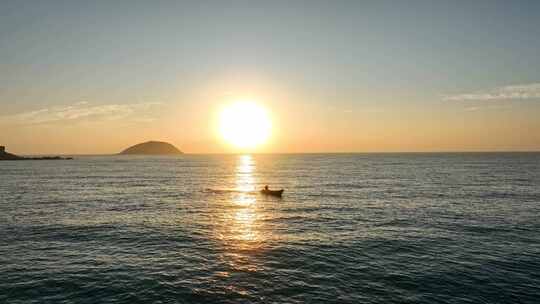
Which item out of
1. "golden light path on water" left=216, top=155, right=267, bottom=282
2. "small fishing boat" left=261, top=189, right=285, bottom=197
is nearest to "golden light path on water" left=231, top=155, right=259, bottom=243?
"golden light path on water" left=216, top=155, right=267, bottom=282

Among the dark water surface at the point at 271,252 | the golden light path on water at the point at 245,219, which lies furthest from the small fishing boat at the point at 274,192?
the dark water surface at the point at 271,252

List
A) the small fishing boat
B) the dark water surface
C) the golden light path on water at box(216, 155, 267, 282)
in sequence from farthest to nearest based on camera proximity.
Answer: the small fishing boat
the golden light path on water at box(216, 155, 267, 282)
the dark water surface

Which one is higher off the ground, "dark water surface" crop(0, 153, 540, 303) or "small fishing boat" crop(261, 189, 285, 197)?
"small fishing boat" crop(261, 189, 285, 197)

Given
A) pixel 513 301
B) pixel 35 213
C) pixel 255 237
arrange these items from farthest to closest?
pixel 35 213, pixel 255 237, pixel 513 301

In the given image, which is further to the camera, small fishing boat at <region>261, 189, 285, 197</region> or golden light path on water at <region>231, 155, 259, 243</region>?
small fishing boat at <region>261, 189, 285, 197</region>

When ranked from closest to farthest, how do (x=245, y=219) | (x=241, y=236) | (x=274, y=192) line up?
(x=241, y=236) → (x=245, y=219) → (x=274, y=192)

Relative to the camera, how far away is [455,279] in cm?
2639

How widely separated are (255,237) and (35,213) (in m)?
36.2

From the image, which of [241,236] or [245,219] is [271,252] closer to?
[241,236]

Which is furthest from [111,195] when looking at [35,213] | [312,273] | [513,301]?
[513,301]

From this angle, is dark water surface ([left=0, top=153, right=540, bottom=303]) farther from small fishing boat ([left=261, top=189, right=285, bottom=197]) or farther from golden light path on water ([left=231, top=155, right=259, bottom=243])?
small fishing boat ([left=261, top=189, right=285, bottom=197])

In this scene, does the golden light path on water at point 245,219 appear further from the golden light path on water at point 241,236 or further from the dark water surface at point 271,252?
the dark water surface at point 271,252

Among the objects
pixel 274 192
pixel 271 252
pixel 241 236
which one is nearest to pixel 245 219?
pixel 241 236

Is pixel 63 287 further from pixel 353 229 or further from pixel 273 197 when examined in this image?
pixel 273 197
